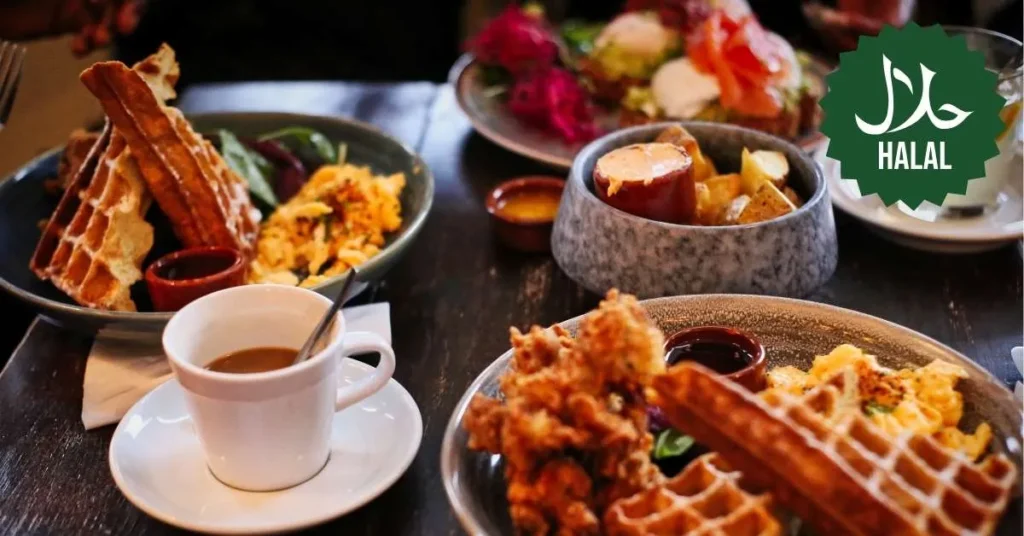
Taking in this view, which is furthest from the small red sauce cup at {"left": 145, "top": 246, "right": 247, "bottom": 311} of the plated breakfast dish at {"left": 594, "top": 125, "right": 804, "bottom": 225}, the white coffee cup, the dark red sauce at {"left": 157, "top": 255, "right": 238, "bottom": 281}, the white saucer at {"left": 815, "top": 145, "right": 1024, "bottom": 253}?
the white saucer at {"left": 815, "top": 145, "right": 1024, "bottom": 253}

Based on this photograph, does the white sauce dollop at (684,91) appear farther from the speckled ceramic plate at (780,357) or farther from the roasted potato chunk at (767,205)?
the speckled ceramic plate at (780,357)

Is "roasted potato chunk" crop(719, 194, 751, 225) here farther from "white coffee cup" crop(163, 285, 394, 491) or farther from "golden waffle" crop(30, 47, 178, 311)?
"golden waffle" crop(30, 47, 178, 311)

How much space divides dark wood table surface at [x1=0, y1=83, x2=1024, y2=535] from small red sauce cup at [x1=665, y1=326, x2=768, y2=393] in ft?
1.23

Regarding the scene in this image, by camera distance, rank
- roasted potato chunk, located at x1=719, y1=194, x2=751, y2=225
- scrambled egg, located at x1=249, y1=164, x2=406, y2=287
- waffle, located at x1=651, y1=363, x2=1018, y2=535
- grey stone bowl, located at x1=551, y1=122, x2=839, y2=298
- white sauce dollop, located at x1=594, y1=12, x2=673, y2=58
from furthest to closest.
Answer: white sauce dollop, located at x1=594, y1=12, x2=673, y2=58
scrambled egg, located at x1=249, y1=164, x2=406, y2=287
roasted potato chunk, located at x1=719, y1=194, x2=751, y2=225
grey stone bowl, located at x1=551, y1=122, x2=839, y2=298
waffle, located at x1=651, y1=363, x2=1018, y2=535

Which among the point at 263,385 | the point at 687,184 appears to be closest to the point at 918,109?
the point at 687,184

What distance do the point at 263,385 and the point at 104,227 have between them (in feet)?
2.47

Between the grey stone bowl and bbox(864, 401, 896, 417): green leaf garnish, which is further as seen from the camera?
the grey stone bowl

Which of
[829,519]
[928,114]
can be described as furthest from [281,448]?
[928,114]

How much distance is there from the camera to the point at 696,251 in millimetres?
1460

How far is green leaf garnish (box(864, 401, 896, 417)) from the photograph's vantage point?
3.98ft

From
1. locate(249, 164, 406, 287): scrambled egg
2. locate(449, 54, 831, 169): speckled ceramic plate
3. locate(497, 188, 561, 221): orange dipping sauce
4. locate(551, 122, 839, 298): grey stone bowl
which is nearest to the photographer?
locate(551, 122, 839, 298): grey stone bowl

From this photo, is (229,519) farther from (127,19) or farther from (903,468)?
(127,19)

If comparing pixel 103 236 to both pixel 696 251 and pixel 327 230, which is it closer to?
pixel 327 230

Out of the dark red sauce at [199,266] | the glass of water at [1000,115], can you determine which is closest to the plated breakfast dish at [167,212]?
the dark red sauce at [199,266]
